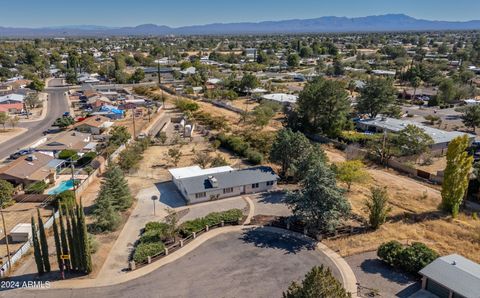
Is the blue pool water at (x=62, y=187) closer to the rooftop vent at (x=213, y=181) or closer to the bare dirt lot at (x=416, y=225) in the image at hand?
the rooftop vent at (x=213, y=181)

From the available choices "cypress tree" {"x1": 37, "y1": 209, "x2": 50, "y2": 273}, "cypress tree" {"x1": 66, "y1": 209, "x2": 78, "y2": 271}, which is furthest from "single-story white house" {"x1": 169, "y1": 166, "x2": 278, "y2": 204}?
"cypress tree" {"x1": 37, "y1": 209, "x2": 50, "y2": 273}

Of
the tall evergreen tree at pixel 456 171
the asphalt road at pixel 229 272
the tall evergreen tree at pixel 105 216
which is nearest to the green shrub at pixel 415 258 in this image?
the asphalt road at pixel 229 272

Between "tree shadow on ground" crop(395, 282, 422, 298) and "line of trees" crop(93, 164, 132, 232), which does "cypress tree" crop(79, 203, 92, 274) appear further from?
"tree shadow on ground" crop(395, 282, 422, 298)

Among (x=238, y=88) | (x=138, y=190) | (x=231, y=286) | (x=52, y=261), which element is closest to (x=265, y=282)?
(x=231, y=286)

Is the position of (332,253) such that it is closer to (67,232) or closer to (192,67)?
(67,232)

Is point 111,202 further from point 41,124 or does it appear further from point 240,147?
point 41,124

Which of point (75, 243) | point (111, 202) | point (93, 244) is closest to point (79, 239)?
point (75, 243)
